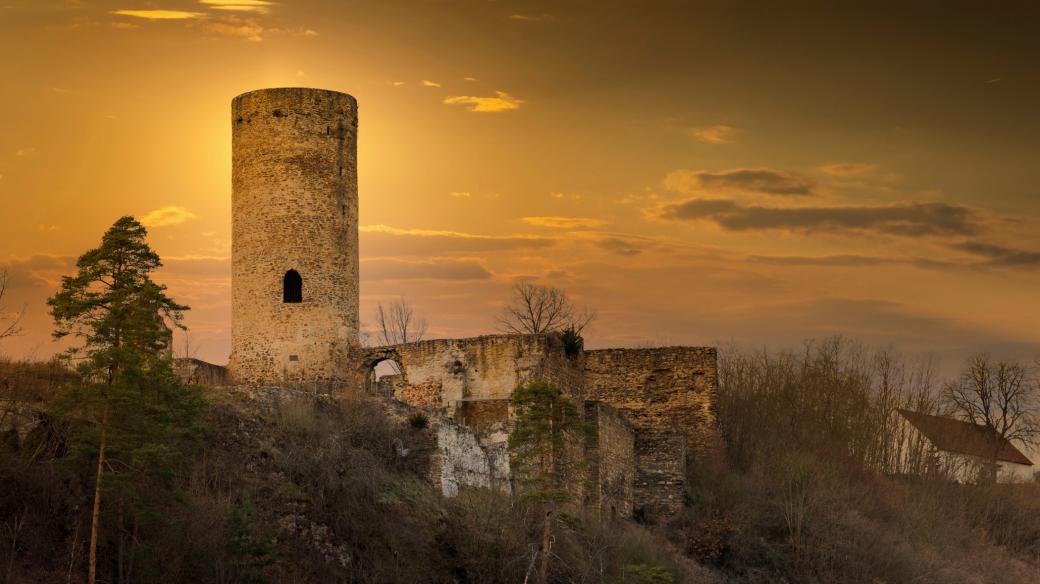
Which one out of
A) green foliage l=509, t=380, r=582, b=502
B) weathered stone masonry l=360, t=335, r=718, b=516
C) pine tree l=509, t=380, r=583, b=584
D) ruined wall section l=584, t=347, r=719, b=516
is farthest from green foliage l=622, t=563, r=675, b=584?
ruined wall section l=584, t=347, r=719, b=516

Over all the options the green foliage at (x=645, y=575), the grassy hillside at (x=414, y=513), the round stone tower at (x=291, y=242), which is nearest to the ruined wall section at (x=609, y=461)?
the grassy hillside at (x=414, y=513)

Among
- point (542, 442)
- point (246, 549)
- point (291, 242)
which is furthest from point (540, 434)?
point (291, 242)

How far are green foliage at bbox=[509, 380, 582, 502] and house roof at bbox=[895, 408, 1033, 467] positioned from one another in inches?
881

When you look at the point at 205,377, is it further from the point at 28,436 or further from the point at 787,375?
the point at 787,375

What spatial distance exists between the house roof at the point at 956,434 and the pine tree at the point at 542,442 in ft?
73.3

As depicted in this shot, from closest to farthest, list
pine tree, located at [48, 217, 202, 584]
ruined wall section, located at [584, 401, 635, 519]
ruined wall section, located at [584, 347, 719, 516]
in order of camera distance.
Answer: pine tree, located at [48, 217, 202, 584]
ruined wall section, located at [584, 401, 635, 519]
ruined wall section, located at [584, 347, 719, 516]

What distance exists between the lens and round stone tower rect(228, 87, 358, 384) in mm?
33625

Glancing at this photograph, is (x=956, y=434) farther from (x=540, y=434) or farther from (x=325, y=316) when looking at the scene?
(x=540, y=434)

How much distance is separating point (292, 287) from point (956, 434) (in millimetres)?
26894

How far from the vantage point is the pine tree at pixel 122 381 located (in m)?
20.4

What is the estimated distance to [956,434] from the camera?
50469 mm

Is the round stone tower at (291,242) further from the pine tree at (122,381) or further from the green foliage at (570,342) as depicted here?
the pine tree at (122,381)

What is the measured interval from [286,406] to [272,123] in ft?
29.7

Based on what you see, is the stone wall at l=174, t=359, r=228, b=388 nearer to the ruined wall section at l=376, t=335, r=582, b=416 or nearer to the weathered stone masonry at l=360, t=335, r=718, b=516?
the weathered stone masonry at l=360, t=335, r=718, b=516
